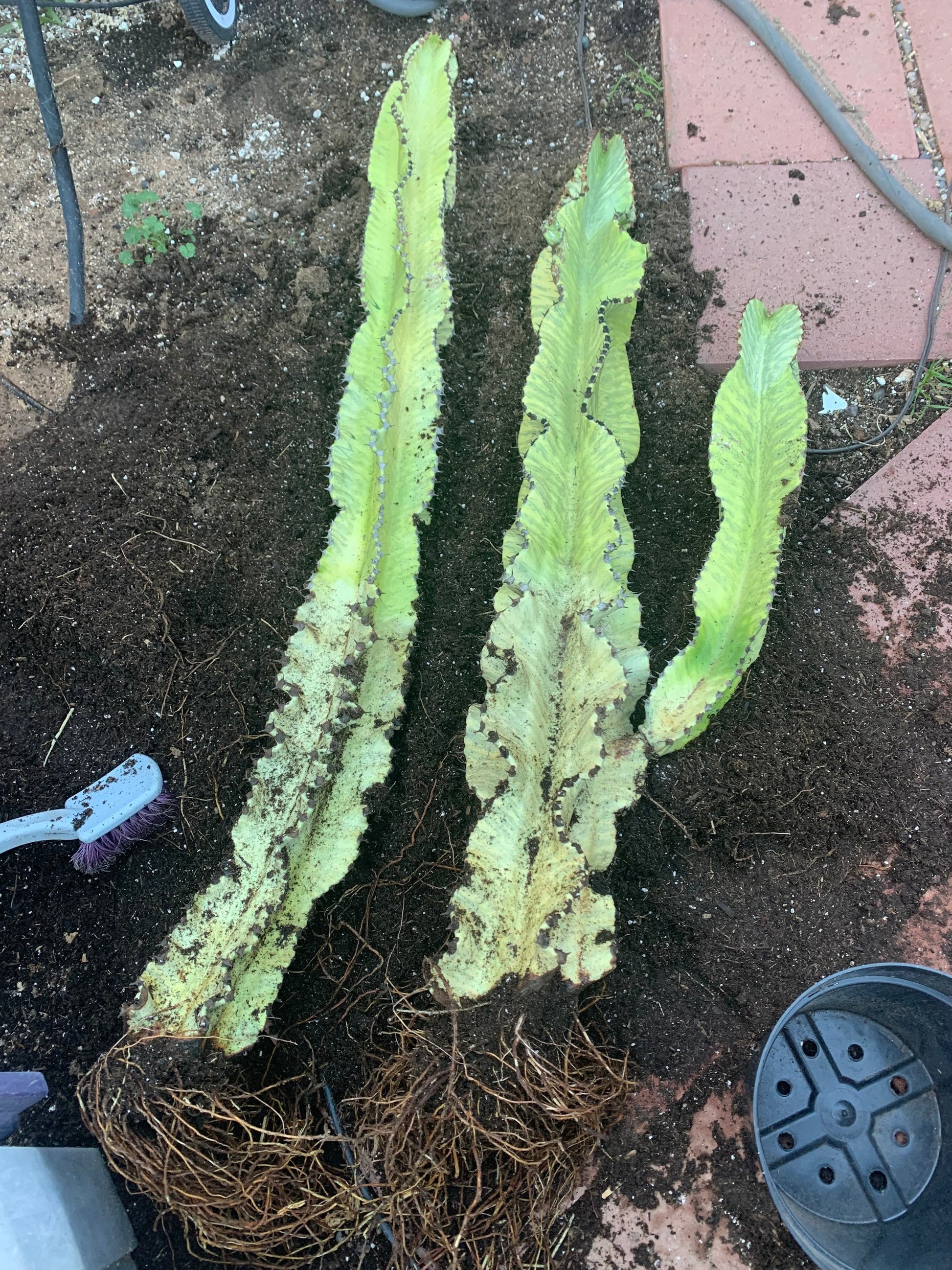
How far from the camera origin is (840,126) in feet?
6.93

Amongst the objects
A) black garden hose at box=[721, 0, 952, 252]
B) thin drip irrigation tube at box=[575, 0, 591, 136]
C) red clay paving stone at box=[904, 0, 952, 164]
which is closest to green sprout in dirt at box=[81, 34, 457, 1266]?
thin drip irrigation tube at box=[575, 0, 591, 136]

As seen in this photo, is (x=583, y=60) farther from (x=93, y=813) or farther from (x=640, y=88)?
(x=93, y=813)

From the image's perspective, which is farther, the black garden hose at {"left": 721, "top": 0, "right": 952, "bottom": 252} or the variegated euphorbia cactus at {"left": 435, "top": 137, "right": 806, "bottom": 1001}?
the black garden hose at {"left": 721, "top": 0, "right": 952, "bottom": 252}

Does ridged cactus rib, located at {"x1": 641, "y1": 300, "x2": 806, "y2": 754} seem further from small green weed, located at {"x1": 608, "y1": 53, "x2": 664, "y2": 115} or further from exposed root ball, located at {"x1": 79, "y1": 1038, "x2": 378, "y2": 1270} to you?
exposed root ball, located at {"x1": 79, "y1": 1038, "x2": 378, "y2": 1270}

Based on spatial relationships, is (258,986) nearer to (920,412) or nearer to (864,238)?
(920,412)

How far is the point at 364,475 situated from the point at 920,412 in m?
1.37

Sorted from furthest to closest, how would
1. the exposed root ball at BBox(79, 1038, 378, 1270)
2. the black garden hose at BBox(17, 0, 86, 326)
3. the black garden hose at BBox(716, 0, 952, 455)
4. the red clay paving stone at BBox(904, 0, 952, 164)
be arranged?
1. the red clay paving stone at BBox(904, 0, 952, 164)
2. the black garden hose at BBox(716, 0, 952, 455)
3. the black garden hose at BBox(17, 0, 86, 326)
4. the exposed root ball at BBox(79, 1038, 378, 1270)

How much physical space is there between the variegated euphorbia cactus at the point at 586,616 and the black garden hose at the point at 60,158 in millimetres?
1183

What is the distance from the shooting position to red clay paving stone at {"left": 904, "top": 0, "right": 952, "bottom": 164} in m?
2.13

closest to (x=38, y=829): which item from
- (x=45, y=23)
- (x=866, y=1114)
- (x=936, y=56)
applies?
(x=866, y=1114)

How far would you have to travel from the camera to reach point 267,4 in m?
2.29

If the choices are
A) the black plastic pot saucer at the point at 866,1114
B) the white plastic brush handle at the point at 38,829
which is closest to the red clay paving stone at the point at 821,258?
the black plastic pot saucer at the point at 866,1114

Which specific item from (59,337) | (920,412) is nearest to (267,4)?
(59,337)

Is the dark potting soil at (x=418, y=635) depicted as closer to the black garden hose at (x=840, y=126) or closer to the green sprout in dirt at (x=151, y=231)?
the green sprout in dirt at (x=151, y=231)
